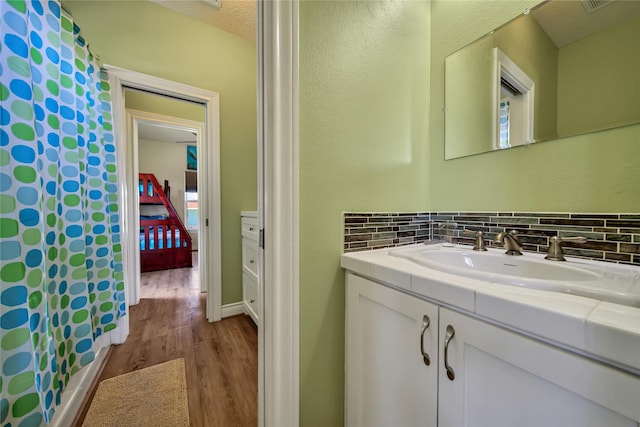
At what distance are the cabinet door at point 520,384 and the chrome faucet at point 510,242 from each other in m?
0.47

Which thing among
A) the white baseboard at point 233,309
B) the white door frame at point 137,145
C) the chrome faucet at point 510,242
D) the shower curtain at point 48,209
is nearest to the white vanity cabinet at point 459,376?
the chrome faucet at point 510,242

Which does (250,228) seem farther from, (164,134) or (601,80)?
(164,134)

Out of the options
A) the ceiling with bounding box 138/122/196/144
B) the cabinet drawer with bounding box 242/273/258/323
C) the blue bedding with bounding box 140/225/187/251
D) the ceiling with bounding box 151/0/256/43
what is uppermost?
the ceiling with bounding box 151/0/256/43

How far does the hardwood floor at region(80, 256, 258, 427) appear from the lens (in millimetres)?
1131

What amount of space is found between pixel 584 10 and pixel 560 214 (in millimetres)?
692

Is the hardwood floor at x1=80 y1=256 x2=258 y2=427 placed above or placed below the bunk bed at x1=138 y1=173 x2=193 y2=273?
below

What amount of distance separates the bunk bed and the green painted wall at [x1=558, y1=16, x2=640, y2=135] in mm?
4071

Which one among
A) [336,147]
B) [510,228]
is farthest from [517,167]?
[336,147]

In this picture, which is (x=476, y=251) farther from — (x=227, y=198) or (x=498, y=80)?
(x=227, y=198)

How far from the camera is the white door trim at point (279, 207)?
758 millimetres

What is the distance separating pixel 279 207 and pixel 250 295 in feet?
4.66

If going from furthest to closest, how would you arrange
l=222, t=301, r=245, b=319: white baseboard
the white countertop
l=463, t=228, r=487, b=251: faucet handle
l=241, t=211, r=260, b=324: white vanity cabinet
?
l=222, t=301, r=245, b=319: white baseboard, l=241, t=211, r=260, b=324: white vanity cabinet, l=463, t=228, r=487, b=251: faucet handle, the white countertop

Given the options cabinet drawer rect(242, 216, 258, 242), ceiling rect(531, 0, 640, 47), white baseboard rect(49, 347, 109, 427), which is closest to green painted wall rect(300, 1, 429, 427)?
ceiling rect(531, 0, 640, 47)

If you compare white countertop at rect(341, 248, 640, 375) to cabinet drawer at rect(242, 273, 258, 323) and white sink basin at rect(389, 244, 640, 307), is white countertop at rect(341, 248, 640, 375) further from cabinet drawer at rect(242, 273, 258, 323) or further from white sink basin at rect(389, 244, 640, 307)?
cabinet drawer at rect(242, 273, 258, 323)
